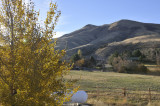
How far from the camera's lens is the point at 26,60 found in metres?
4.83

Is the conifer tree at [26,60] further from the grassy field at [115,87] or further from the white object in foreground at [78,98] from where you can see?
the white object in foreground at [78,98]

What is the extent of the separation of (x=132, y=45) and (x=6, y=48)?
12685 centimetres

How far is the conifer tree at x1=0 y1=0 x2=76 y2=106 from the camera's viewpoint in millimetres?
4730

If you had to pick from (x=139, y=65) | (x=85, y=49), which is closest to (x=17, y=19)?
(x=139, y=65)

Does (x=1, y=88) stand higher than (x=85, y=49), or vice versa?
(x=85, y=49)

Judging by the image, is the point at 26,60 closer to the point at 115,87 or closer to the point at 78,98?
the point at 78,98

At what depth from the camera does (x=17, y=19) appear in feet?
17.2

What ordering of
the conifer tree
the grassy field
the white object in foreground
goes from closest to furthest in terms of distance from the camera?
the conifer tree → the white object in foreground → the grassy field

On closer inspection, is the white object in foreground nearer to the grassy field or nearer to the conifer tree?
the grassy field

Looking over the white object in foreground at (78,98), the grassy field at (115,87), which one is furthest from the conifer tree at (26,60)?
the white object in foreground at (78,98)

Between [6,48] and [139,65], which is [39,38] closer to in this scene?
[6,48]

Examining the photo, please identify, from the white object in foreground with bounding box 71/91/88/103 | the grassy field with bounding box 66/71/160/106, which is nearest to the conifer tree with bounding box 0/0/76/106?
the grassy field with bounding box 66/71/160/106

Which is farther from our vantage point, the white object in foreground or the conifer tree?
the white object in foreground

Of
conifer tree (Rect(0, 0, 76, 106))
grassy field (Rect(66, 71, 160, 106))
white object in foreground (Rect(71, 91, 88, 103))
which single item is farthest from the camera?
grassy field (Rect(66, 71, 160, 106))
